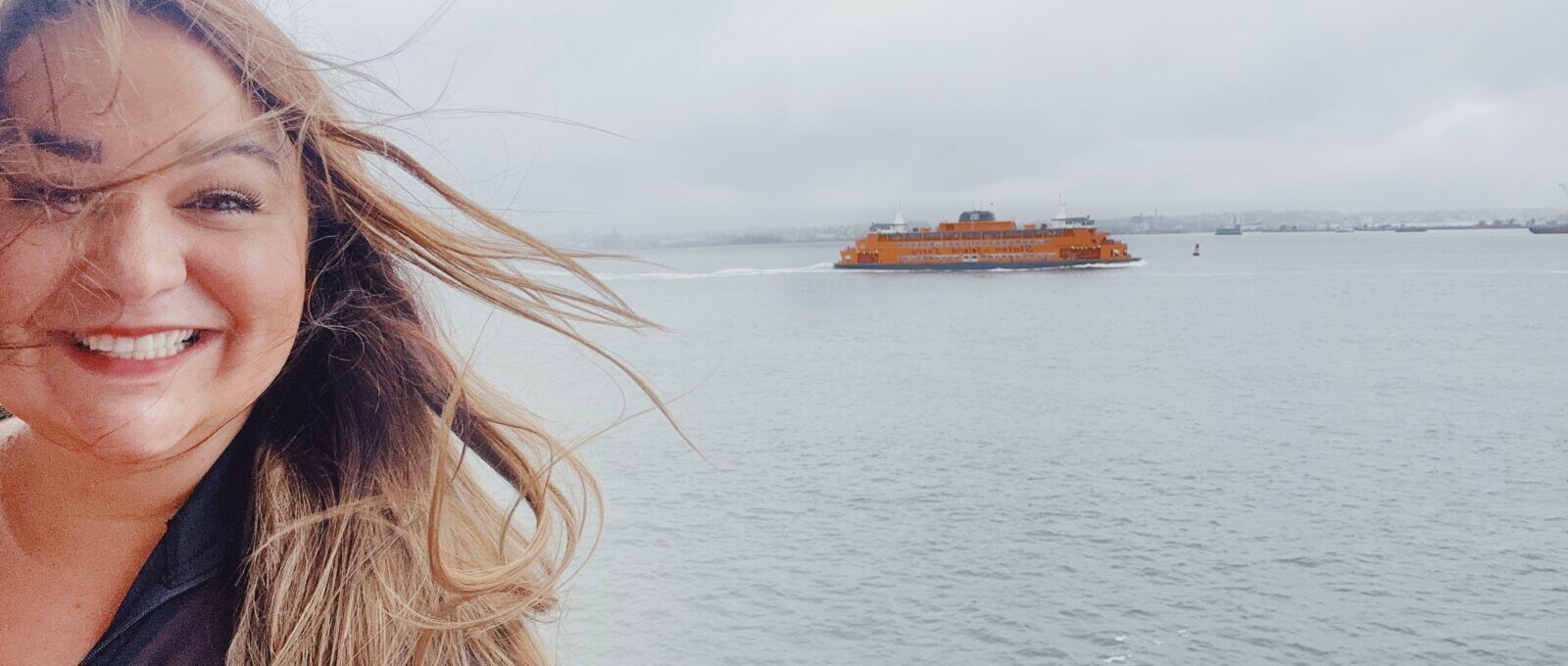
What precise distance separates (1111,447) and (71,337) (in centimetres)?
1718

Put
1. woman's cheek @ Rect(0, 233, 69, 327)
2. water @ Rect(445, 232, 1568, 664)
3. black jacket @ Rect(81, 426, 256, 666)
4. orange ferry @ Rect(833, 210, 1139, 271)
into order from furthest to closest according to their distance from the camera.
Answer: orange ferry @ Rect(833, 210, 1139, 271)
water @ Rect(445, 232, 1568, 664)
black jacket @ Rect(81, 426, 256, 666)
woman's cheek @ Rect(0, 233, 69, 327)

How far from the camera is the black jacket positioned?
99 cm

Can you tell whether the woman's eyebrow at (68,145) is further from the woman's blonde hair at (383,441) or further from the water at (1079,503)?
the water at (1079,503)

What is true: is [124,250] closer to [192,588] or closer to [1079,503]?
[192,588]

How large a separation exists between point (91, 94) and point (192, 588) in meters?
0.47

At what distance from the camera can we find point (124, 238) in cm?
84

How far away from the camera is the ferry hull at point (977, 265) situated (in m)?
60.7

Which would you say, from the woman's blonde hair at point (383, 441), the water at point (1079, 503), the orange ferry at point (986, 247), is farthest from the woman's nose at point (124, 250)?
the orange ferry at point (986, 247)

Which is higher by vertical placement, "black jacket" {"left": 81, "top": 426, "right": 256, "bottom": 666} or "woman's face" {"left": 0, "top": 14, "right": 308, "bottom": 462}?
"woman's face" {"left": 0, "top": 14, "right": 308, "bottom": 462}

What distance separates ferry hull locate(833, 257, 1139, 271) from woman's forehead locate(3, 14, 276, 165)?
60871mm

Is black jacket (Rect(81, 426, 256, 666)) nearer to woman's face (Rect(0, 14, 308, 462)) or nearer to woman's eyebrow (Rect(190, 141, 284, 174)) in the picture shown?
woman's face (Rect(0, 14, 308, 462))

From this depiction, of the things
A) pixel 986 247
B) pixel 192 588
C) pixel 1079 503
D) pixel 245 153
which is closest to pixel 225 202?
pixel 245 153

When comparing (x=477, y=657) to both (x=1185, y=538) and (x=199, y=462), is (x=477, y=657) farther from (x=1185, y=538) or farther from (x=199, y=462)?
(x=1185, y=538)

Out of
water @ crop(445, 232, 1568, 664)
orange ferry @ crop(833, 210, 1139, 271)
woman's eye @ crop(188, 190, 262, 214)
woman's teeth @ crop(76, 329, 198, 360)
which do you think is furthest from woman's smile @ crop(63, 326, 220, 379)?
orange ferry @ crop(833, 210, 1139, 271)
